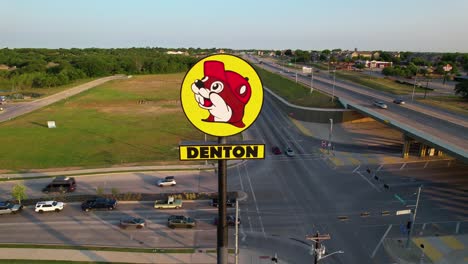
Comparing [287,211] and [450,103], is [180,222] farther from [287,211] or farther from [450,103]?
[450,103]

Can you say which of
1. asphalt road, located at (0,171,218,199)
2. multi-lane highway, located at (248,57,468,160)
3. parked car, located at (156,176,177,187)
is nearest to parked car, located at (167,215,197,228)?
asphalt road, located at (0,171,218,199)

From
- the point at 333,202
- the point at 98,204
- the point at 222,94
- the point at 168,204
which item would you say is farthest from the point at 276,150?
the point at 222,94

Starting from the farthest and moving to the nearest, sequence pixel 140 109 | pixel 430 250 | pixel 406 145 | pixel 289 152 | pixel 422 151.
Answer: pixel 140 109 → pixel 289 152 → pixel 422 151 → pixel 406 145 → pixel 430 250

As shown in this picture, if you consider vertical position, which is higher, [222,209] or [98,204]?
[222,209]

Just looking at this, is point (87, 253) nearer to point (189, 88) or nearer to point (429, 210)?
point (189, 88)

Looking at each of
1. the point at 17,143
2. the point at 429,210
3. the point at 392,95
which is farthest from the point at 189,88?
the point at 392,95

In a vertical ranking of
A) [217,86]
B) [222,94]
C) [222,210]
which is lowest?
[222,210]

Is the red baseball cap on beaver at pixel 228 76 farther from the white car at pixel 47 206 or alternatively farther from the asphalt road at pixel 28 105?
the asphalt road at pixel 28 105

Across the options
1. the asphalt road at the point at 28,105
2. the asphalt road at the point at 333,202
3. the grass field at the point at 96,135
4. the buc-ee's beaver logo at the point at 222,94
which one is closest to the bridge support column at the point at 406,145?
the asphalt road at the point at 333,202
